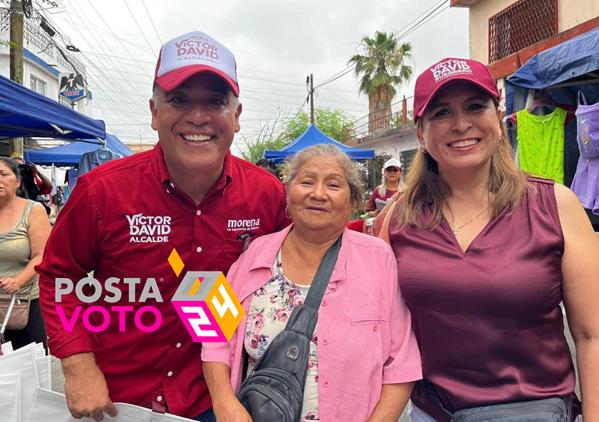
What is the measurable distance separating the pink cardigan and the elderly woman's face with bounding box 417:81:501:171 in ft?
1.35

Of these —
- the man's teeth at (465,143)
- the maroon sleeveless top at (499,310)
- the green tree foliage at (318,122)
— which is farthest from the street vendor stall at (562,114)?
the green tree foliage at (318,122)

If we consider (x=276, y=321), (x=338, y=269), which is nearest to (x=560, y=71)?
(x=338, y=269)

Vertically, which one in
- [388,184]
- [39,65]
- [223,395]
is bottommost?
[223,395]

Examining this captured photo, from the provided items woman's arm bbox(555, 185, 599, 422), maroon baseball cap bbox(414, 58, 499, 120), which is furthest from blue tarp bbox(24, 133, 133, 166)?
woman's arm bbox(555, 185, 599, 422)

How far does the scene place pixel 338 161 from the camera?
73.8 inches

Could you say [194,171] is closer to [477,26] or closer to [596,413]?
[596,413]

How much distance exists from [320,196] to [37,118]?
4123 millimetres

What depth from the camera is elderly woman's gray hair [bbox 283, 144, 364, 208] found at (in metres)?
1.88

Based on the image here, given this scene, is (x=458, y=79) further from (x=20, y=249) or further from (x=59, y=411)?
(x=20, y=249)

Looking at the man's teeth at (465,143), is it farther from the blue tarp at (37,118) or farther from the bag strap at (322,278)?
the blue tarp at (37,118)

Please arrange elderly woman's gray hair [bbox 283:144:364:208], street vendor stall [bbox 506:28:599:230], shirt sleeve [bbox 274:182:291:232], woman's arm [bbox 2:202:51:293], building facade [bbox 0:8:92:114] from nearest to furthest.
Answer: elderly woman's gray hair [bbox 283:144:364:208]
shirt sleeve [bbox 274:182:291:232]
street vendor stall [bbox 506:28:599:230]
woman's arm [bbox 2:202:51:293]
building facade [bbox 0:8:92:114]

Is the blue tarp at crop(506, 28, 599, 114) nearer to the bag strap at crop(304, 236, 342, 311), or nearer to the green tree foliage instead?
the bag strap at crop(304, 236, 342, 311)

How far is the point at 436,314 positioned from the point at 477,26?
11104 millimetres

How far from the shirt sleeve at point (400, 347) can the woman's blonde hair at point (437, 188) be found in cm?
22
